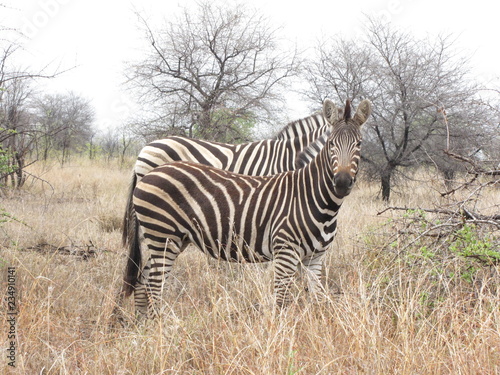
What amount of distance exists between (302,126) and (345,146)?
7.93 feet

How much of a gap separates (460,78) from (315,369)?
1026 cm

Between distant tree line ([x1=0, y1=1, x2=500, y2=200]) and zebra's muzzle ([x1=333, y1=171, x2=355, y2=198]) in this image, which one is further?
distant tree line ([x1=0, y1=1, x2=500, y2=200])

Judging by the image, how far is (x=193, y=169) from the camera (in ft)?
11.4

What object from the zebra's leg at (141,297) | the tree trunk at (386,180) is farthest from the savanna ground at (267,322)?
the tree trunk at (386,180)

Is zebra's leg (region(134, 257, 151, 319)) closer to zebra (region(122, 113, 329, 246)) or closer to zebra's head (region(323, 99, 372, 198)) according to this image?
zebra (region(122, 113, 329, 246))

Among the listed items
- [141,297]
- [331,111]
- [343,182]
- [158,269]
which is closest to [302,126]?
[331,111]

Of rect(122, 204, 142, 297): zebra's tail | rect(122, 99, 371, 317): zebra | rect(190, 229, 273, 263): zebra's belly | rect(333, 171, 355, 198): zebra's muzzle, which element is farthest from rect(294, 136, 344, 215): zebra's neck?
rect(122, 204, 142, 297): zebra's tail

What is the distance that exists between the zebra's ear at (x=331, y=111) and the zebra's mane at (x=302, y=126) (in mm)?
1749

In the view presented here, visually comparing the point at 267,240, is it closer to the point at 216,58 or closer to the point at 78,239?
the point at 78,239

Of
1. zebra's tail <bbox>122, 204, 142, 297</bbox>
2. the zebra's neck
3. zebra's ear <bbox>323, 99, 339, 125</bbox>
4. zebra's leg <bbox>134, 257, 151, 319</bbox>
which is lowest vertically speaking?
zebra's leg <bbox>134, 257, 151, 319</bbox>

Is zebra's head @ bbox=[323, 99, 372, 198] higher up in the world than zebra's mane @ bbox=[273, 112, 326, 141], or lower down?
lower down

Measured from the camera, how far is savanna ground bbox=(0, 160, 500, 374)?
2.14 meters

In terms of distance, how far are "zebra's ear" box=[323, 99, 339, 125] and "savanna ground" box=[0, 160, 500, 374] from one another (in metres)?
0.92

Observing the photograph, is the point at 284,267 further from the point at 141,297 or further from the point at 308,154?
the point at 141,297
